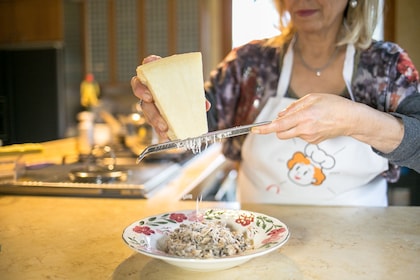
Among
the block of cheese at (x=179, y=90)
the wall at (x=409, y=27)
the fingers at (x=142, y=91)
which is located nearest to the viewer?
the block of cheese at (x=179, y=90)

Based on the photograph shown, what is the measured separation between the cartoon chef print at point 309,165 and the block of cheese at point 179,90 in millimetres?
411

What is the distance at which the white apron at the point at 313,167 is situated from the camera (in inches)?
38.0

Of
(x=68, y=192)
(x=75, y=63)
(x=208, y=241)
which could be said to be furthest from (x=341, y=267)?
(x=75, y=63)

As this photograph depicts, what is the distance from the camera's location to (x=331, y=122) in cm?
65

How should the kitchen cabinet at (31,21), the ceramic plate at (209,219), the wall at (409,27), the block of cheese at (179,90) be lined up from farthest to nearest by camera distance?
the kitchen cabinet at (31,21) → the wall at (409,27) → the block of cheese at (179,90) → the ceramic plate at (209,219)

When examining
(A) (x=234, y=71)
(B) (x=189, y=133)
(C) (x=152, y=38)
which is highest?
(C) (x=152, y=38)

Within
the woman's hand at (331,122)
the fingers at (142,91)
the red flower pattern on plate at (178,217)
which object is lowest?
the red flower pattern on plate at (178,217)

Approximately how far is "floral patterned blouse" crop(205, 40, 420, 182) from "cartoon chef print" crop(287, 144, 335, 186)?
0.15 meters

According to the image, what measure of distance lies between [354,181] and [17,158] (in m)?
0.86

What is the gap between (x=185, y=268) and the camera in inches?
21.5

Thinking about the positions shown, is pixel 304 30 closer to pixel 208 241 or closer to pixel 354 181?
pixel 354 181

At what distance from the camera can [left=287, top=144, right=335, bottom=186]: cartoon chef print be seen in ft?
3.18

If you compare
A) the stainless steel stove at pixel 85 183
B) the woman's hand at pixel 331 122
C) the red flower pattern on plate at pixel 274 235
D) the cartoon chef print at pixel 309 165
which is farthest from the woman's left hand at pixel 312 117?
the stainless steel stove at pixel 85 183

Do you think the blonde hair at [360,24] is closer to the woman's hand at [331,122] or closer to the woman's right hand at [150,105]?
the woman's hand at [331,122]
